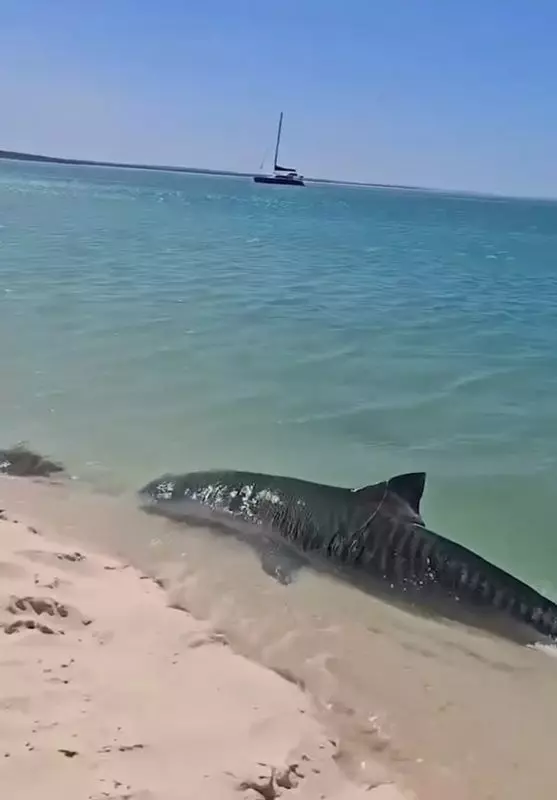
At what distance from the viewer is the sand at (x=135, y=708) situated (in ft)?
11.6

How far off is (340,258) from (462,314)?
44.9 ft

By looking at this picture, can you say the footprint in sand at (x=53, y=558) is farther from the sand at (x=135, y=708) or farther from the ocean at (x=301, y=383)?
the ocean at (x=301, y=383)

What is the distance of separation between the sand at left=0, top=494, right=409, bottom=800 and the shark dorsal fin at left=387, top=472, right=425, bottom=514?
209 cm

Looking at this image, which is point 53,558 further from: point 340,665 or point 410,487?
point 410,487

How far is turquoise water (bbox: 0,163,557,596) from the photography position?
29.9ft

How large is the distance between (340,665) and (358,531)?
169 centimetres

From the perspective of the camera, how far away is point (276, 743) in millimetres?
4113

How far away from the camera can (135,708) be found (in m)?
4.13

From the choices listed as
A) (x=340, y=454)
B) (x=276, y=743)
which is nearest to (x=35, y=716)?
(x=276, y=743)

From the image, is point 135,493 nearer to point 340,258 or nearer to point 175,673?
point 175,673

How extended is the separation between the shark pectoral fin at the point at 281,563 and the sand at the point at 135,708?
1151 mm

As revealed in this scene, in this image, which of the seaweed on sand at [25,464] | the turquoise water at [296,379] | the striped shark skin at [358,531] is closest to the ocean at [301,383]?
the turquoise water at [296,379]

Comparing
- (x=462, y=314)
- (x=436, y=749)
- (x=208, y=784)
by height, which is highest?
(x=462, y=314)

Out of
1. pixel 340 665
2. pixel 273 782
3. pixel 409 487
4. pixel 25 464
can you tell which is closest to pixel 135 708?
pixel 273 782
